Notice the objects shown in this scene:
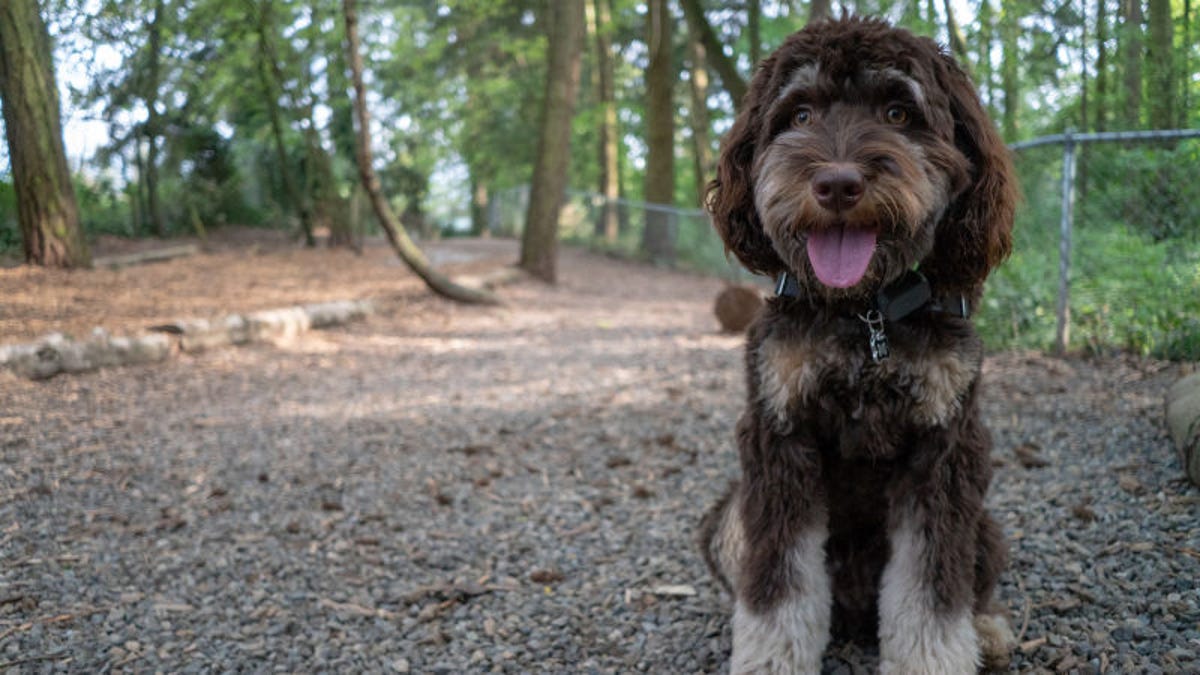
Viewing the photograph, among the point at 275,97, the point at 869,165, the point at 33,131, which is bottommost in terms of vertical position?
the point at 869,165

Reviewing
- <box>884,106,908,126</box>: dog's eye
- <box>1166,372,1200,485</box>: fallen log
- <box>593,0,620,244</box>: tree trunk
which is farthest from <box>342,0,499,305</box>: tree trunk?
<box>593,0,620,244</box>: tree trunk

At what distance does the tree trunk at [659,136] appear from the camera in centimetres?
1842

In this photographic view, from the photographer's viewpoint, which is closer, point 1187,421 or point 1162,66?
point 1187,421

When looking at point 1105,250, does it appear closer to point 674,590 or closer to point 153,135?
point 674,590

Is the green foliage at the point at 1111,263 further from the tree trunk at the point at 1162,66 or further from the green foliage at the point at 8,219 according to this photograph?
the green foliage at the point at 8,219

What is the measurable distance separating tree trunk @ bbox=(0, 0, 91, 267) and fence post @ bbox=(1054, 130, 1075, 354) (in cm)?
637

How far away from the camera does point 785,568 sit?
255cm

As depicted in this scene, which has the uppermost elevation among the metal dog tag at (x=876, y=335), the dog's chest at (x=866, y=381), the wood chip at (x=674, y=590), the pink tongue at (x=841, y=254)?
the pink tongue at (x=841, y=254)

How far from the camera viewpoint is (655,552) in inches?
155

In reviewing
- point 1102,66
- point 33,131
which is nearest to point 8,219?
point 33,131

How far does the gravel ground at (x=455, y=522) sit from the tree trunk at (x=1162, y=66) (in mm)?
1651

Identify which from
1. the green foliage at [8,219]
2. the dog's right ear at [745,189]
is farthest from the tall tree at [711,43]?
the dog's right ear at [745,189]

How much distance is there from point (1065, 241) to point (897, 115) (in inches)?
186

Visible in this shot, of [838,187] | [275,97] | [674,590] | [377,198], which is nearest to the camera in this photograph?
[838,187]
